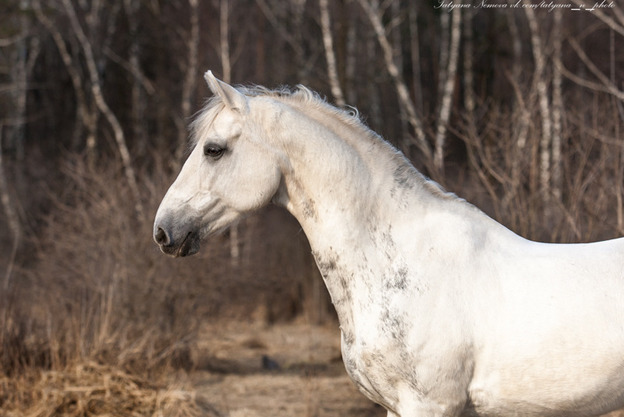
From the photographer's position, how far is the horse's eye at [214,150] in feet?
10.3

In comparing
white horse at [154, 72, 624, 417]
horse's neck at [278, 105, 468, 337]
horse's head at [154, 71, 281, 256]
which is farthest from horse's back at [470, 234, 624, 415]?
horse's head at [154, 71, 281, 256]

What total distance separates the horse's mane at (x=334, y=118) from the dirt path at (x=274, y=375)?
2.68 m

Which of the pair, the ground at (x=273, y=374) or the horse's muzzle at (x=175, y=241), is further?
the ground at (x=273, y=374)

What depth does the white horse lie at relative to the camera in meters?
2.92

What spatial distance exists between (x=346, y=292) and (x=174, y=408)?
9.20ft

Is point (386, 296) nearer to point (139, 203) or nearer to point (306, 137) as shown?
point (306, 137)

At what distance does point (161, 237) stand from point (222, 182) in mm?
349

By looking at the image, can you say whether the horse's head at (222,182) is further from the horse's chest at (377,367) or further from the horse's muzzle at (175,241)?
the horse's chest at (377,367)

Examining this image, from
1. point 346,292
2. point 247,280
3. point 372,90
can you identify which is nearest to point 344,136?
point 346,292

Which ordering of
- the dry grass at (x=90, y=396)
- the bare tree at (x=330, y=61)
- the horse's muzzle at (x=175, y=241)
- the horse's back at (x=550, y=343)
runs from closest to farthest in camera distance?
the horse's back at (x=550, y=343), the horse's muzzle at (x=175, y=241), the dry grass at (x=90, y=396), the bare tree at (x=330, y=61)

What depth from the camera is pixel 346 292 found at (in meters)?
3.12

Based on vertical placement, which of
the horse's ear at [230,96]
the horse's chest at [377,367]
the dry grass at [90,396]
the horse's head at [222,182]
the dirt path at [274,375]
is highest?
the horse's ear at [230,96]

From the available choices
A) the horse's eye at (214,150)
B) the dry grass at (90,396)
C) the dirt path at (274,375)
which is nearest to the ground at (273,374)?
the dirt path at (274,375)

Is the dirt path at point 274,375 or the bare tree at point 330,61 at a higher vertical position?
the bare tree at point 330,61
